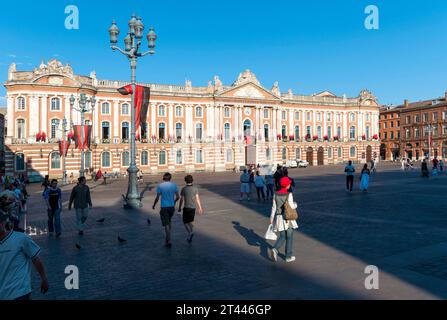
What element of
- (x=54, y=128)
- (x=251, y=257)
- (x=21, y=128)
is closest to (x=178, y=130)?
(x=54, y=128)

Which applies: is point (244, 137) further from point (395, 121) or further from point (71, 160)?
point (395, 121)

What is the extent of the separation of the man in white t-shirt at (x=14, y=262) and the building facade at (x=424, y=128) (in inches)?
3327

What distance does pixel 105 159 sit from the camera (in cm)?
4994

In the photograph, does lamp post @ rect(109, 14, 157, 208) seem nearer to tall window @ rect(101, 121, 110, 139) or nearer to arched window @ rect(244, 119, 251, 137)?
tall window @ rect(101, 121, 110, 139)

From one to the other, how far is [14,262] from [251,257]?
216 inches

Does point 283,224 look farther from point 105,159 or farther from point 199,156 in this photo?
point 199,156

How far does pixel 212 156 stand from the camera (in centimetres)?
5788

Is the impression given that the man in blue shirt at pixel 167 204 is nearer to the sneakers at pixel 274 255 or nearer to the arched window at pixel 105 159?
the sneakers at pixel 274 255

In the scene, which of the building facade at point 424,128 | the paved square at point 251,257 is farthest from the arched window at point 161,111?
the building facade at point 424,128

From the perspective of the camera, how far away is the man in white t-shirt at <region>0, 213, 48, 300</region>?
4082mm

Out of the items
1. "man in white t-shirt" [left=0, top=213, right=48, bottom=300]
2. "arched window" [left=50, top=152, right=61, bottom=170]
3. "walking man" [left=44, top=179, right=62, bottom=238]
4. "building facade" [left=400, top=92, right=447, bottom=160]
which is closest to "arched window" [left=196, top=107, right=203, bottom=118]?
"arched window" [left=50, top=152, right=61, bottom=170]

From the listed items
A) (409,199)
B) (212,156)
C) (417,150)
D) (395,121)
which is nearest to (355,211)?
(409,199)

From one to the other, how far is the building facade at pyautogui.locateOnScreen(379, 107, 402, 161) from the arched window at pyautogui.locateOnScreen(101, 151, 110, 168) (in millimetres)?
69656
